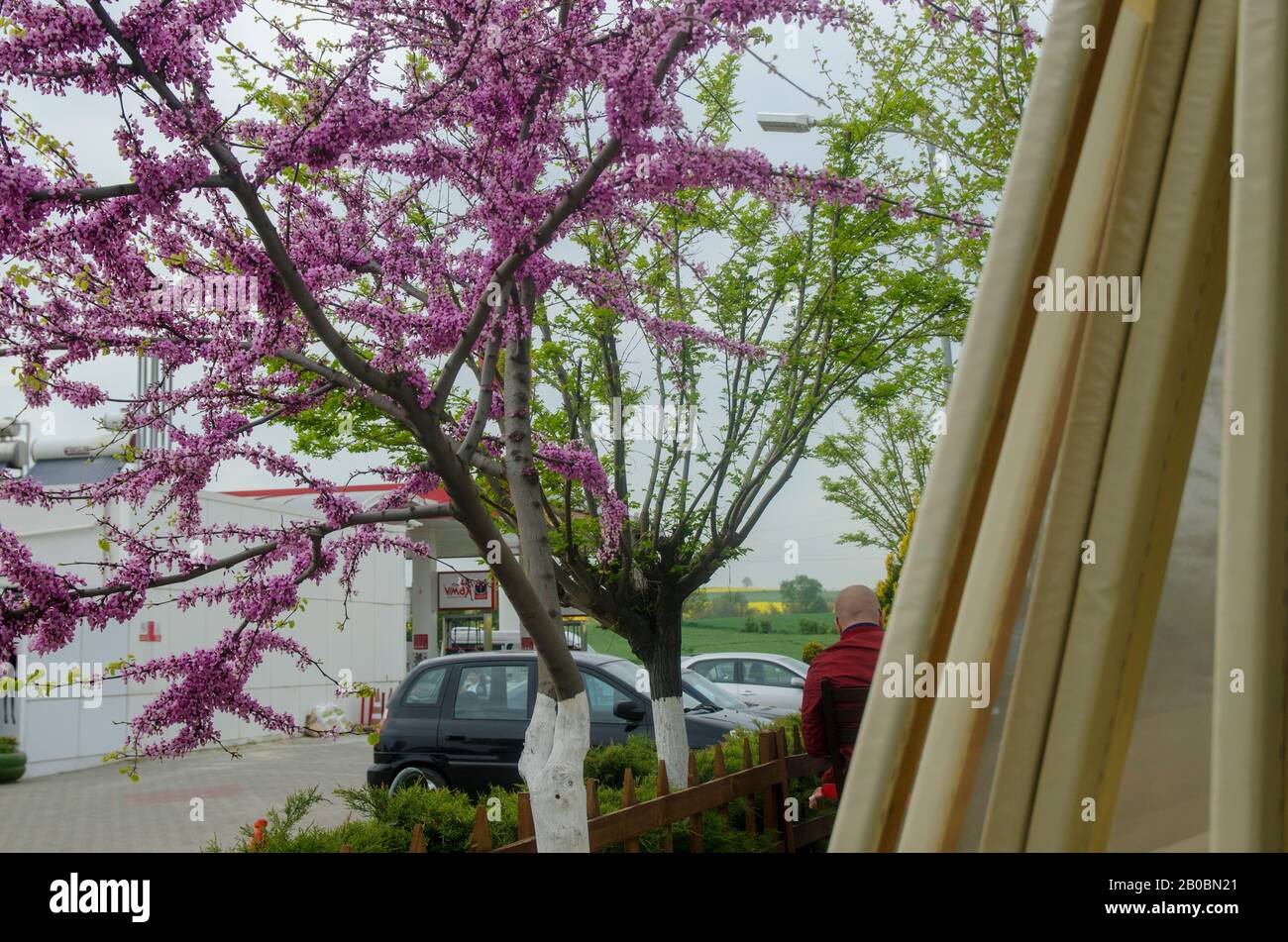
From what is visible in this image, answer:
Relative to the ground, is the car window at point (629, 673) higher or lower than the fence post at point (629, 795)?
higher

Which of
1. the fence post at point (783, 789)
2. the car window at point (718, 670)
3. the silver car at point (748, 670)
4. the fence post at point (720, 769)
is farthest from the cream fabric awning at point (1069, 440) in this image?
the car window at point (718, 670)

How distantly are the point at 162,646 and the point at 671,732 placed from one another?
52.7 feet

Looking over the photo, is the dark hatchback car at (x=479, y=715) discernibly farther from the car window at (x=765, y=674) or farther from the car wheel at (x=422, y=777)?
the car window at (x=765, y=674)

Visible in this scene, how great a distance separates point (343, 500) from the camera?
4.32 m

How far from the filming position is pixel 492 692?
→ 981 cm

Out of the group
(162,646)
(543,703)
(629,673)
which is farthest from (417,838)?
(162,646)

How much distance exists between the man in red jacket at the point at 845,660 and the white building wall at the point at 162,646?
9.68m

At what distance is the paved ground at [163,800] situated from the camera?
12.6m

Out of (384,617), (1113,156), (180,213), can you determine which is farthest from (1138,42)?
(384,617)

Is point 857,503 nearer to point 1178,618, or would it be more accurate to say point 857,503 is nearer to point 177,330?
point 177,330

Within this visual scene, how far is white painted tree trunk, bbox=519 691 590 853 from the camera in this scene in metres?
4.17

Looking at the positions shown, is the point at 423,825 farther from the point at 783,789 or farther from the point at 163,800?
the point at 163,800

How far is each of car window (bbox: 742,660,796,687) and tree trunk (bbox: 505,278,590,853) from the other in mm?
12396
